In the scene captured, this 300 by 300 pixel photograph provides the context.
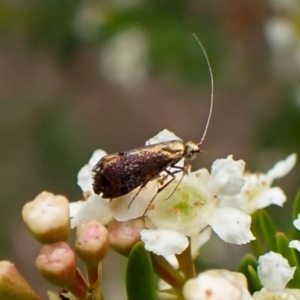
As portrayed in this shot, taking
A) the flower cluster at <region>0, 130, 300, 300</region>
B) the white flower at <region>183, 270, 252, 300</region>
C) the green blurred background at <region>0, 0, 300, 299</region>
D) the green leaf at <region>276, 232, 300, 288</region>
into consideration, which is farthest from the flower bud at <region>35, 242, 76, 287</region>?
the green blurred background at <region>0, 0, 300, 299</region>

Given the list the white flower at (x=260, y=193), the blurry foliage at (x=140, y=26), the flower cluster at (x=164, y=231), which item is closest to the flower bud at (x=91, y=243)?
the flower cluster at (x=164, y=231)

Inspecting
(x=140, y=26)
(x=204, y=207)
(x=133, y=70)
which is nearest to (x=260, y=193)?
(x=204, y=207)

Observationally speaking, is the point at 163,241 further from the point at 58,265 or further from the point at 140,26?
the point at 140,26

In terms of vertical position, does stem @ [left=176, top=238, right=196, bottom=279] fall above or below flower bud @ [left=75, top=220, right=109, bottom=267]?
below

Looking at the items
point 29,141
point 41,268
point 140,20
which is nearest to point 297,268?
point 41,268

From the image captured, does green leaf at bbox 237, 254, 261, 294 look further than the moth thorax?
No

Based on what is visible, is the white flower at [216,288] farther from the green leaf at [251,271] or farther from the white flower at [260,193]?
the white flower at [260,193]

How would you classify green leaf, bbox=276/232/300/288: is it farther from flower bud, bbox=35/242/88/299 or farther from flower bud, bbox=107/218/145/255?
flower bud, bbox=35/242/88/299

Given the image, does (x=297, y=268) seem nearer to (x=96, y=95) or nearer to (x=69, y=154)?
(x=69, y=154)
